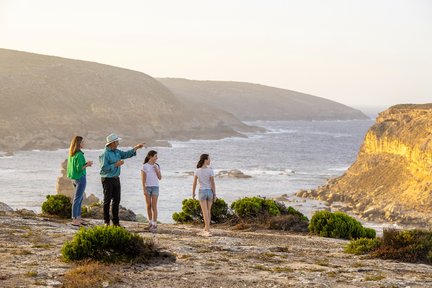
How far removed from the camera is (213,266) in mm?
11750

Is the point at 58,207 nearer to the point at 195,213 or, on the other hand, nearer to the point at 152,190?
the point at 195,213

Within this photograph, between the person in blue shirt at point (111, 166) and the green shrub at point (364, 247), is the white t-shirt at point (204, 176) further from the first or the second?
the green shrub at point (364, 247)

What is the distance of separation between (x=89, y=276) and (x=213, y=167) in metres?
107

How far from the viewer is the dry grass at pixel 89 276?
32.3 feet

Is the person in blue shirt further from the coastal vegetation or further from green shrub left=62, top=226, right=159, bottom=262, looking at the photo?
the coastal vegetation

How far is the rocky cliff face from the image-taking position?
6100 cm

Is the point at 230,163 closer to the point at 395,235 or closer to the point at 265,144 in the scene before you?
the point at 265,144

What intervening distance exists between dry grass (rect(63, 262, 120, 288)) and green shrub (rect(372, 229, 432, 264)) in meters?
6.06

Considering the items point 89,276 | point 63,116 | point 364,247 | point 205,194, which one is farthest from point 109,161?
point 63,116

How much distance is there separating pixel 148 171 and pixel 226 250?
10.3ft

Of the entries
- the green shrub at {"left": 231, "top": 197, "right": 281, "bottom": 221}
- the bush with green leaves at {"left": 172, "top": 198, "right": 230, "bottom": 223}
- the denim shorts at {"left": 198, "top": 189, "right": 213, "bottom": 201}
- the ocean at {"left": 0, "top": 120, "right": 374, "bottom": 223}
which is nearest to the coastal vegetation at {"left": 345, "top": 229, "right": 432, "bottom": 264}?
the denim shorts at {"left": 198, "top": 189, "right": 213, "bottom": 201}

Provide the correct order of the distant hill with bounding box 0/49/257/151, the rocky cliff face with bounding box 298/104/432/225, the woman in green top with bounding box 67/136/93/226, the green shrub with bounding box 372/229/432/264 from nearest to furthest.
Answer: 1. the green shrub with bounding box 372/229/432/264
2. the woman in green top with bounding box 67/136/93/226
3. the rocky cliff face with bounding box 298/104/432/225
4. the distant hill with bounding box 0/49/257/151

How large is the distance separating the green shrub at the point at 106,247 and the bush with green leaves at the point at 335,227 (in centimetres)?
814

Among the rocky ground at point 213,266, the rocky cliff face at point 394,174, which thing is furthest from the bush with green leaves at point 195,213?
the rocky cliff face at point 394,174
